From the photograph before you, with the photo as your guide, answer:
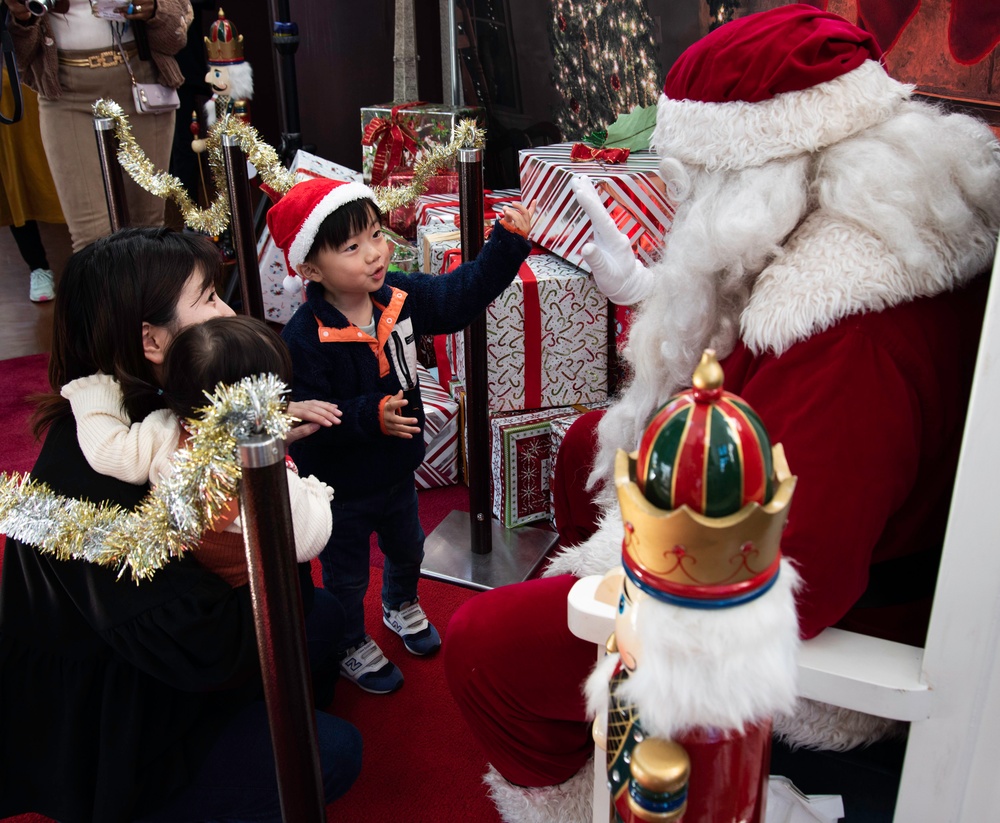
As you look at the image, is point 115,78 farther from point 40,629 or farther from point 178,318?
point 40,629

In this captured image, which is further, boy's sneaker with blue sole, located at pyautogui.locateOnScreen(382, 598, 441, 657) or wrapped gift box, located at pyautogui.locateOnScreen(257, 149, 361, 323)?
wrapped gift box, located at pyautogui.locateOnScreen(257, 149, 361, 323)

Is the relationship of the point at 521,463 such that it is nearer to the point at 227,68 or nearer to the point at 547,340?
the point at 547,340

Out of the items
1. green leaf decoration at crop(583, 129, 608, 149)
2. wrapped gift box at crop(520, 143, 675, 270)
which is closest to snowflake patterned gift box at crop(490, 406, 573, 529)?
wrapped gift box at crop(520, 143, 675, 270)

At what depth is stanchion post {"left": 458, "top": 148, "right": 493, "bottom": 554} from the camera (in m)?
2.02

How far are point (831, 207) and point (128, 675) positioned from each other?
3.74ft

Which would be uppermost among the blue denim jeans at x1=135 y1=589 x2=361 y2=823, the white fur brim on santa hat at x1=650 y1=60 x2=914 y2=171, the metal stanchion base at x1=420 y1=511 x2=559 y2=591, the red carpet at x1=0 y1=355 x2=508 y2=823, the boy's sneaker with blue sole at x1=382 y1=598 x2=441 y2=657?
the white fur brim on santa hat at x1=650 y1=60 x2=914 y2=171

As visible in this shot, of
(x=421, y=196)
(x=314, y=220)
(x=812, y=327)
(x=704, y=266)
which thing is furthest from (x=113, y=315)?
(x=421, y=196)

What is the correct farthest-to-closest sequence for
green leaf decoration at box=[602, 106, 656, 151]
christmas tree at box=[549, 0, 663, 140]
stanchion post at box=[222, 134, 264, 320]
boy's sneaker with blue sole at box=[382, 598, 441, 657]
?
christmas tree at box=[549, 0, 663, 140]
green leaf decoration at box=[602, 106, 656, 151]
stanchion post at box=[222, 134, 264, 320]
boy's sneaker with blue sole at box=[382, 598, 441, 657]

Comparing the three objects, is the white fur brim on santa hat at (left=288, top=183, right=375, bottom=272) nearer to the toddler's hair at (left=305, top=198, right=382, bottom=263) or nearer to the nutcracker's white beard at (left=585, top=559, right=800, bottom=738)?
the toddler's hair at (left=305, top=198, right=382, bottom=263)

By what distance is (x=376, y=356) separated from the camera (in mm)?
1731

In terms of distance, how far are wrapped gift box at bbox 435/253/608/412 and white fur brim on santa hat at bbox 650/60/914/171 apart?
1.06m

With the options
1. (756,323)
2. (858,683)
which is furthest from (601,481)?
(858,683)

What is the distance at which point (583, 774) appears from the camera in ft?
4.58

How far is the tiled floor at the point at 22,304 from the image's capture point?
13.0ft
